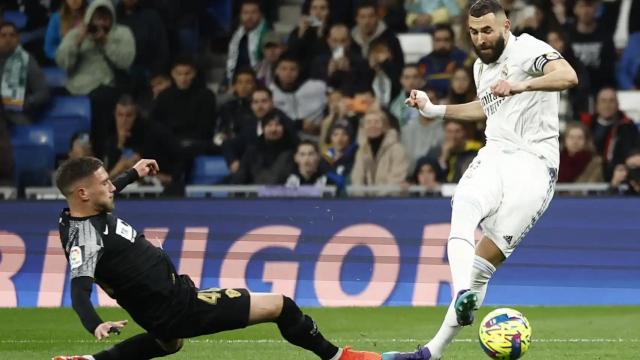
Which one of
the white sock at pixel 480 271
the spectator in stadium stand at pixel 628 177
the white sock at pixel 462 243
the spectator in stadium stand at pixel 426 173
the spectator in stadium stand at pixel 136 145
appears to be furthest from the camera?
the spectator in stadium stand at pixel 136 145

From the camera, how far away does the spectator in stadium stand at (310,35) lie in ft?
54.3

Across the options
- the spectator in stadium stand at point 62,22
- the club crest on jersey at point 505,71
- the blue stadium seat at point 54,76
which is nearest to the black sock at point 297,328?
the club crest on jersey at point 505,71

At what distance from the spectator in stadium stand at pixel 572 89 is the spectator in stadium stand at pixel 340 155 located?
241 centimetres

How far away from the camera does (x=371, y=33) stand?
16.5 m

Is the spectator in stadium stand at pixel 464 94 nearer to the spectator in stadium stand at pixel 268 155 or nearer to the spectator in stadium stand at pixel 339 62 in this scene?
the spectator in stadium stand at pixel 339 62

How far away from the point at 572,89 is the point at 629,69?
1.06m

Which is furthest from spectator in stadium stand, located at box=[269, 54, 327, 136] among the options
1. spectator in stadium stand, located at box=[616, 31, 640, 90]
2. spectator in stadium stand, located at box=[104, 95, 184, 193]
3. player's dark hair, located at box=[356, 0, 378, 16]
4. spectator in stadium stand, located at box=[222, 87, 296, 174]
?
spectator in stadium stand, located at box=[616, 31, 640, 90]

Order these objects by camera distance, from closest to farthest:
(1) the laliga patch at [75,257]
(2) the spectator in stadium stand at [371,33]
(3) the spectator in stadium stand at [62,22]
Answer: (1) the laliga patch at [75,257] < (2) the spectator in stadium stand at [371,33] < (3) the spectator in stadium stand at [62,22]

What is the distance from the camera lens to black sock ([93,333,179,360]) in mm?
8023

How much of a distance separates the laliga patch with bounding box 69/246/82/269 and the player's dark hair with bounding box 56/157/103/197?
36 centimetres

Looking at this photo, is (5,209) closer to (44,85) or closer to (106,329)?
(44,85)

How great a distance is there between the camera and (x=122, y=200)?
13938mm

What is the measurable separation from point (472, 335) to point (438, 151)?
4684mm

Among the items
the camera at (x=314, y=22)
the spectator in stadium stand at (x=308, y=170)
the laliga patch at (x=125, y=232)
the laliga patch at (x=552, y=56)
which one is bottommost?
the spectator in stadium stand at (x=308, y=170)
